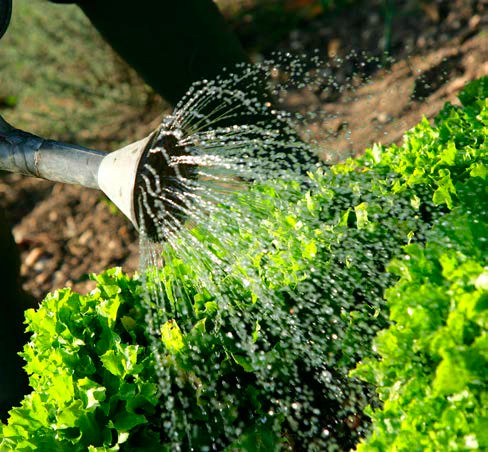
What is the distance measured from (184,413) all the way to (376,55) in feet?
10.8

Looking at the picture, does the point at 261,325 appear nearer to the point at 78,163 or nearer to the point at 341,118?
the point at 78,163

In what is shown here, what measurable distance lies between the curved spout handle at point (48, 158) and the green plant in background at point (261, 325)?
16.1 inches

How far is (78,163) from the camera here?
2424mm

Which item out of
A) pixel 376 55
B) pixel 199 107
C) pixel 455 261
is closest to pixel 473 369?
pixel 455 261

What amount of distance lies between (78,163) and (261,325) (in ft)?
2.64

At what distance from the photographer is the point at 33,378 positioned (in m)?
2.45

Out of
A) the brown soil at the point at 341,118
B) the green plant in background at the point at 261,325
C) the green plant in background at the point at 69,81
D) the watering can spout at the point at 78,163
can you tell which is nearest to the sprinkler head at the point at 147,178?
the watering can spout at the point at 78,163

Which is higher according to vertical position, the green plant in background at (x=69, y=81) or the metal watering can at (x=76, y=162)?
the green plant in background at (x=69, y=81)

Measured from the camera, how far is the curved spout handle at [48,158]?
2.42 metres

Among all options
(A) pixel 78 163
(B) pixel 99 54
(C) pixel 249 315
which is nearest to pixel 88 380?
(C) pixel 249 315

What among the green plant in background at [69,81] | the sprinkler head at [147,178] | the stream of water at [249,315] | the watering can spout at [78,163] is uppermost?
the green plant in background at [69,81]

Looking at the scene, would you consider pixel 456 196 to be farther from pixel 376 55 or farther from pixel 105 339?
pixel 376 55

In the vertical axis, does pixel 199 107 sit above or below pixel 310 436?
above

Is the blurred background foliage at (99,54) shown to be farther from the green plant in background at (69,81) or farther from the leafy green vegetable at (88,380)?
the leafy green vegetable at (88,380)
